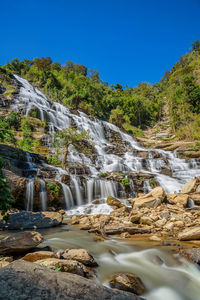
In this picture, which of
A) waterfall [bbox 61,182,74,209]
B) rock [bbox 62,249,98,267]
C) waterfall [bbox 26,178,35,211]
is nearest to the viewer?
rock [bbox 62,249,98,267]

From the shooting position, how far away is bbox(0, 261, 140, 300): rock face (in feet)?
5.91

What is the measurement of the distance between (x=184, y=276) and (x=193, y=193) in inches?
305

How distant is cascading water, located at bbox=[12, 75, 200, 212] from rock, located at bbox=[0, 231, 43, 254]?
6778 millimetres

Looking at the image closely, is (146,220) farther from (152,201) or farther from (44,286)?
(44,286)

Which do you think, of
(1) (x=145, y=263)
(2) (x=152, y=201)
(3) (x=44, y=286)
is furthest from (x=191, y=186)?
(3) (x=44, y=286)

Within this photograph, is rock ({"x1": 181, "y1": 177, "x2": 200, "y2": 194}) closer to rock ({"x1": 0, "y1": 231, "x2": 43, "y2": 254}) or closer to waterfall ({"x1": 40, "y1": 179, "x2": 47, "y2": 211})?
waterfall ({"x1": 40, "y1": 179, "x2": 47, "y2": 211})

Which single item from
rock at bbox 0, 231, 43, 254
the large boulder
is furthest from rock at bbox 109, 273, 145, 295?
the large boulder

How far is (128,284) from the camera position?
10.0 ft

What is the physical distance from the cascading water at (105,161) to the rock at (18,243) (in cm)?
678

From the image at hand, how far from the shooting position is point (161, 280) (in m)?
3.52

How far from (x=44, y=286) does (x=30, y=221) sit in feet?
17.2

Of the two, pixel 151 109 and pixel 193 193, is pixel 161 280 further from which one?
pixel 151 109

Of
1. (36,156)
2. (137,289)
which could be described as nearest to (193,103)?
(36,156)

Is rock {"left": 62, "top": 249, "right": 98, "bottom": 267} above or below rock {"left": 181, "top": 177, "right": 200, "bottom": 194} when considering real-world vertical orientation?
below
